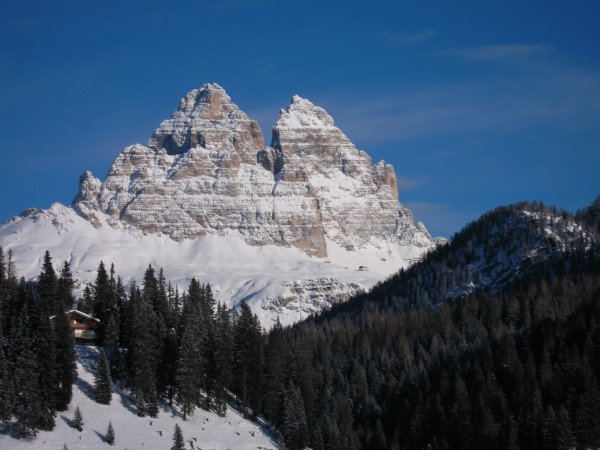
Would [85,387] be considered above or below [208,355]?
below

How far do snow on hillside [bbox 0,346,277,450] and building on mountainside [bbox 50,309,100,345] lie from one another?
110 inches

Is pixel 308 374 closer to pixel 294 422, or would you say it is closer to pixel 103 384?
pixel 294 422

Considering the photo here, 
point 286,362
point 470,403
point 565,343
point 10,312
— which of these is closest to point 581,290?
point 565,343

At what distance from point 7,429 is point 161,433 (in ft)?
54.0

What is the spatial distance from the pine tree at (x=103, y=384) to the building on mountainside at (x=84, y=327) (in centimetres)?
1784

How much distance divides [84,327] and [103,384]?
2054 centimetres

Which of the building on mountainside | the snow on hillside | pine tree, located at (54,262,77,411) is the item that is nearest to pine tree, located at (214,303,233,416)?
the snow on hillside

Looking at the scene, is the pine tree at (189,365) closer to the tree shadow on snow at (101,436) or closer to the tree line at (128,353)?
the tree line at (128,353)

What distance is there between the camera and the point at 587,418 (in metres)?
129

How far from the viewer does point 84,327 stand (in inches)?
5325

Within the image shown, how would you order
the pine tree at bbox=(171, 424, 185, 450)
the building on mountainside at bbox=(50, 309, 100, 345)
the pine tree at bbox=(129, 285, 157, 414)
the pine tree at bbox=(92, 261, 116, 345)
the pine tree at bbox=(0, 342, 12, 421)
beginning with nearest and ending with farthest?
the pine tree at bbox=(0, 342, 12, 421) → the pine tree at bbox=(171, 424, 185, 450) → the pine tree at bbox=(129, 285, 157, 414) → the building on mountainside at bbox=(50, 309, 100, 345) → the pine tree at bbox=(92, 261, 116, 345)

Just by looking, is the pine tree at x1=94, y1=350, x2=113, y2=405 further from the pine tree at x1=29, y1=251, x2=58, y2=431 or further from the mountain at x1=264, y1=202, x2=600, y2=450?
the mountain at x1=264, y1=202, x2=600, y2=450

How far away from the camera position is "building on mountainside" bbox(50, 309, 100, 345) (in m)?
134

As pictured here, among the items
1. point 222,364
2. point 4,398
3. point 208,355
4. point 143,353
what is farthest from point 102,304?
point 4,398
